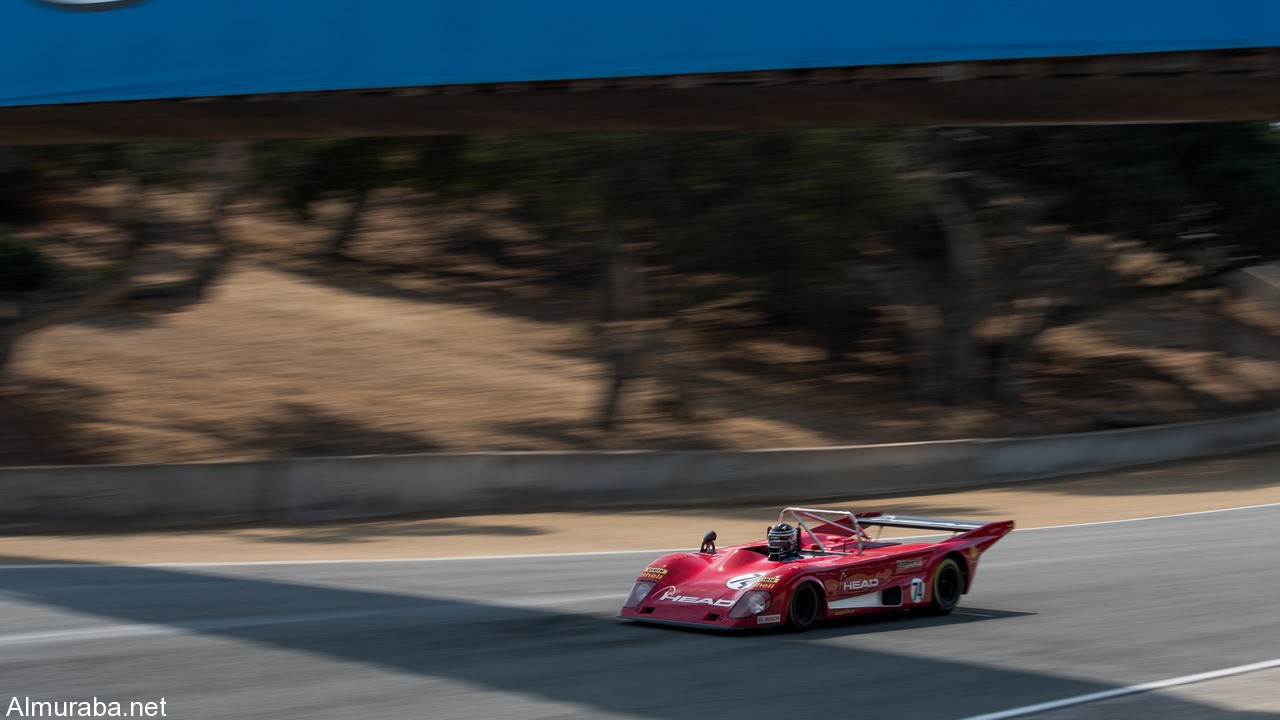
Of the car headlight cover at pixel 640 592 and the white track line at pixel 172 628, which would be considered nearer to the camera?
the white track line at pixel 172 628

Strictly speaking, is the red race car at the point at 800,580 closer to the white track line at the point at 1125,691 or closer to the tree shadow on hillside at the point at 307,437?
the white track line at the point at 1125,691

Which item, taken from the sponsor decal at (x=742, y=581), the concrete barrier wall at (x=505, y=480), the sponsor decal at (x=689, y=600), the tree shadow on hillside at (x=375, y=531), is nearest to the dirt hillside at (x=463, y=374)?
the concrete barrier wall at (x=505, y=480)

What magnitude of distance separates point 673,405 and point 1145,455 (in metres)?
9.87

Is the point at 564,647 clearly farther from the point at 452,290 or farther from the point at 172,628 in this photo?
the point at 452,290

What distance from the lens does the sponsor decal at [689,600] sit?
30.8 ft

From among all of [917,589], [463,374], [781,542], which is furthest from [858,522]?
[463,374]

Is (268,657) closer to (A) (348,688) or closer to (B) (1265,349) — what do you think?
(A) (348,688)

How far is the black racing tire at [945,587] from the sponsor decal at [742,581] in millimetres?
1833

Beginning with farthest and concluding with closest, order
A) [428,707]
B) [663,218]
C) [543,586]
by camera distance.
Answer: [663,218], [543,586], [428,707]

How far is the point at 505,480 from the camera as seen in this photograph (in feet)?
63.4

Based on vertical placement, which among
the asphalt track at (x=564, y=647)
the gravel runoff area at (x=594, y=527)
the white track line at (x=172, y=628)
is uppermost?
the gravel runoff area at (x=594, y=527)

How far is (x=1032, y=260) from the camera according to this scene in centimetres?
2944

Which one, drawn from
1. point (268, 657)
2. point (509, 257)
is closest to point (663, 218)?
point (268, 657)

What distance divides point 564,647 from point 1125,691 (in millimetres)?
3732
